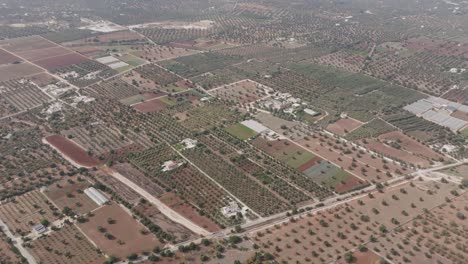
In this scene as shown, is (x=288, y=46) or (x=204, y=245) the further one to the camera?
(x=288, y=46)

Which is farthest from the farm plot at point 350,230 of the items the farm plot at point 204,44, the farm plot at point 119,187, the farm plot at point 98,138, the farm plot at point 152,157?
the farm plot at point 204,44

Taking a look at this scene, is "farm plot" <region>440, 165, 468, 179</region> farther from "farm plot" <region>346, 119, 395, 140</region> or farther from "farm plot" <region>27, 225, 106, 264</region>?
"farm plot" <region>27, 225, 106, 264</region>

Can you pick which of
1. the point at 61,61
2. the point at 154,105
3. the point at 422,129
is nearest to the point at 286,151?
the point at 422,129

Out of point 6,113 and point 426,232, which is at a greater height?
point 426,232

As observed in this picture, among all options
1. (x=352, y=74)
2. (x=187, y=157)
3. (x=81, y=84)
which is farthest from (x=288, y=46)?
(x=187, y=157)

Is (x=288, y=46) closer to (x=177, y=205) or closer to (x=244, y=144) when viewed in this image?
(x=244, y=144)

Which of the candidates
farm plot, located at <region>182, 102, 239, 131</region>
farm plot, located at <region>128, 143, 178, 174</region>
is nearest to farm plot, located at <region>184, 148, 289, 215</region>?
farm plot, located at <region>128, 143, 178, 174</region>

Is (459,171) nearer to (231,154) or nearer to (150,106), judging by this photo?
(231,154)
